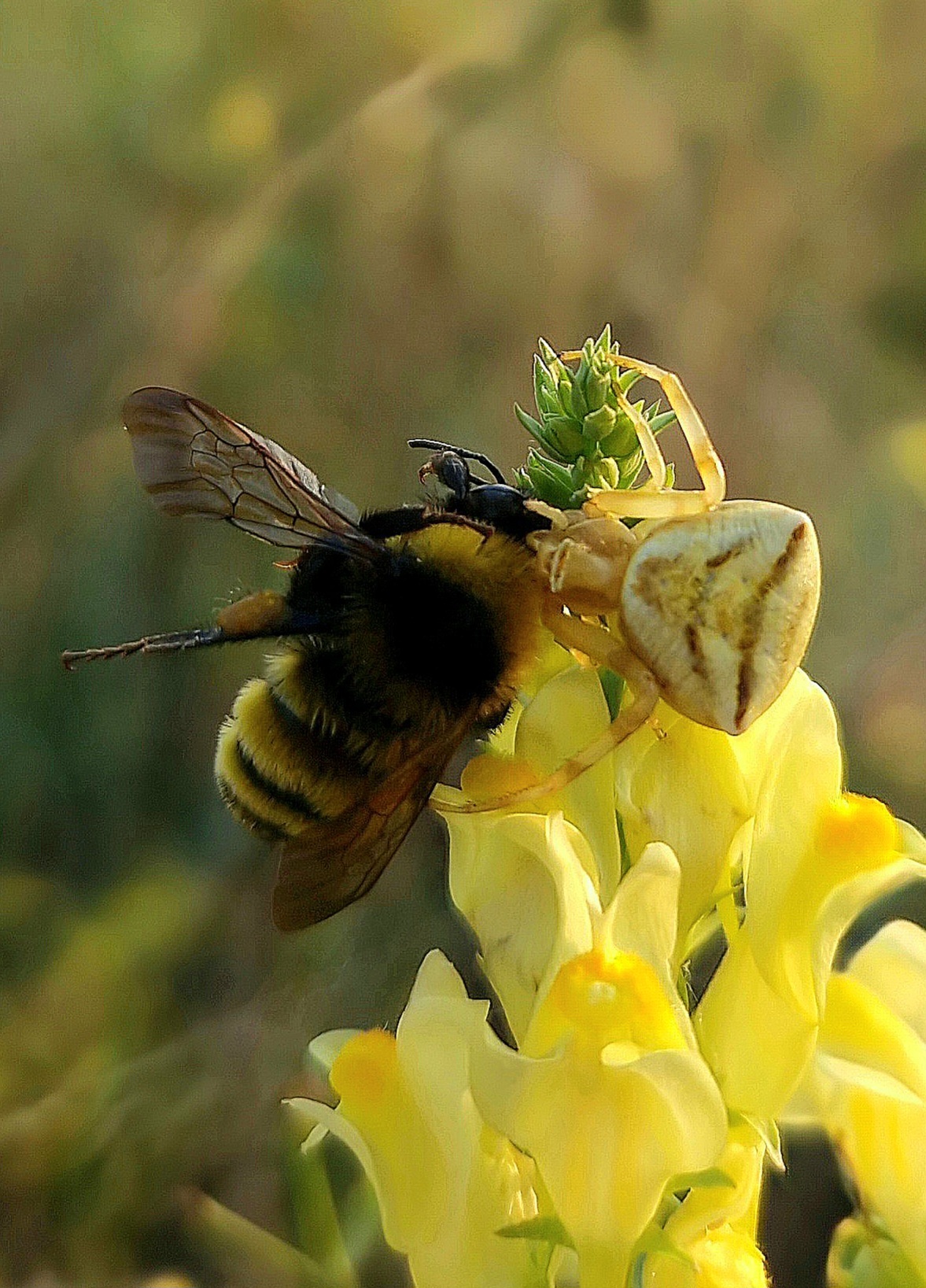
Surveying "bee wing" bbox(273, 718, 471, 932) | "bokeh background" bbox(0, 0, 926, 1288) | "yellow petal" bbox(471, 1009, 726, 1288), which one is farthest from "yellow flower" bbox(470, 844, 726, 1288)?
"bokeh background" bbox(0, 0, 926, 1288)

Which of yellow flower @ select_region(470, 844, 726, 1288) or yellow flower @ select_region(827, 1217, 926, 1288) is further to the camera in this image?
yellow flower @ select_region(827, 1217, 926, 1288)

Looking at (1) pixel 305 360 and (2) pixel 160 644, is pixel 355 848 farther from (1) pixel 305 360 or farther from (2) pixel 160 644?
(1) pixel 305 360

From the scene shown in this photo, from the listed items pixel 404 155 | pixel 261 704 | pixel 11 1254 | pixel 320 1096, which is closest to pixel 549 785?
pixel 261 704

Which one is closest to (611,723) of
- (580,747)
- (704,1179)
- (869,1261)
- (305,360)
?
(580,747)

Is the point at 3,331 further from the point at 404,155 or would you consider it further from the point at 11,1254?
the point at 11,1254

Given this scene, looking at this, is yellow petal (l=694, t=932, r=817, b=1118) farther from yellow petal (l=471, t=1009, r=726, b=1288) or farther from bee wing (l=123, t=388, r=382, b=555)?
bee wing (l=123, t=388, r=382, b=555)

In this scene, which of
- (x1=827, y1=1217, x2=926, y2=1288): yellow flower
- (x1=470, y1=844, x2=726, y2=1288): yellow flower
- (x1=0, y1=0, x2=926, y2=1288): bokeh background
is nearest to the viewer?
(x1=470, y1=844, x2=726, y2=1288): yellow flower

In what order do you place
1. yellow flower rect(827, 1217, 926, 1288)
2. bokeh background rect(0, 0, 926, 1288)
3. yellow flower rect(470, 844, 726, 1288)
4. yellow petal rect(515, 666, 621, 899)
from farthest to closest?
1. bokeh background rect(0, 0, 926, 1288)
2. yellow flower rect(827, 1217, 926, 1288)
3. yellow petal rect(515, 666, 621, 899)
4. yellow flower rect(470, 844, 726, 1288)
